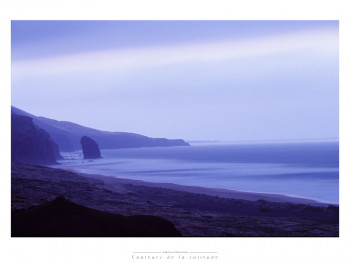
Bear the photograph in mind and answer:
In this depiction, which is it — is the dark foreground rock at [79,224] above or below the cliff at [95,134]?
below

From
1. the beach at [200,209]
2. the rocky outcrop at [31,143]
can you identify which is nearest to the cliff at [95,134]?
the beach at [200,209]

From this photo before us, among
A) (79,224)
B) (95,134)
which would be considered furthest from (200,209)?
(79,224)

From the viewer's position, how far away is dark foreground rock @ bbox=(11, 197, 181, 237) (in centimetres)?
1016

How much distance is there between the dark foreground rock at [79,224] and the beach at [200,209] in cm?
137

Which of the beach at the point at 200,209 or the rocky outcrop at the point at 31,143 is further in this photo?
the rocky outcrop at the point at 31,143

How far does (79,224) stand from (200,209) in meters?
7.41

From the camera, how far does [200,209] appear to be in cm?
1684

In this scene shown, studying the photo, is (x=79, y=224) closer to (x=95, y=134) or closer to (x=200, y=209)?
(x=200, y=209)

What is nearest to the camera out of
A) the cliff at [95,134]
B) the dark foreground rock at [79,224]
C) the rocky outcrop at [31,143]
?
the dark foreground rock at [79,224]

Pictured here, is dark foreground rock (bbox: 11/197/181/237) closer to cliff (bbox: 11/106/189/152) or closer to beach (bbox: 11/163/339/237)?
beach (bbox: 11/163/339/237)

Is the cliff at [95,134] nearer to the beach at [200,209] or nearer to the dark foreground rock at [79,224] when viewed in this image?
the beach at [200,209]

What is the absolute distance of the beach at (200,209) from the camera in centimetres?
1250
